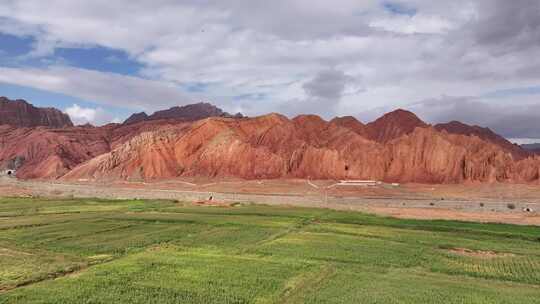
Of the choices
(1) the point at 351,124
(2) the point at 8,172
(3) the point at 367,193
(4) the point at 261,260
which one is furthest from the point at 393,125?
(2) the point at 8,172

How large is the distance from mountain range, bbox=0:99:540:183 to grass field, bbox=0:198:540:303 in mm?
37588

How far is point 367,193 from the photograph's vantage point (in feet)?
249

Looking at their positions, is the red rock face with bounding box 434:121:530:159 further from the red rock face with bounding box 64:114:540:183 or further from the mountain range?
the red rock face with bounding box 64:114:540:183

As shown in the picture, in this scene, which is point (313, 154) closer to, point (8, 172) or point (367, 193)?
point (367, 193)

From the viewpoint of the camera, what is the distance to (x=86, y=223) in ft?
149

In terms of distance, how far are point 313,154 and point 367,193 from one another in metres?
18.5

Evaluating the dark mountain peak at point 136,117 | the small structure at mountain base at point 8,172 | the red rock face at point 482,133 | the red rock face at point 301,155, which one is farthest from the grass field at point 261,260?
the dark mountain peak at point 136,117

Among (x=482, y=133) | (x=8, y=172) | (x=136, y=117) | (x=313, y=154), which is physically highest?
(x=136, y=117)

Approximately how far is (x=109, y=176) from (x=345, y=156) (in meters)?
47.4

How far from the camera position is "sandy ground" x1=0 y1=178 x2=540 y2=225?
5998cm

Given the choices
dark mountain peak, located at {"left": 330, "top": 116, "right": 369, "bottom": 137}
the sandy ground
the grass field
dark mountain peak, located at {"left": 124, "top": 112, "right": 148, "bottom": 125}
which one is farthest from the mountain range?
dark mountain peak, located at {"left": 124, "top": 112, "right": 148, "bottom": 125}

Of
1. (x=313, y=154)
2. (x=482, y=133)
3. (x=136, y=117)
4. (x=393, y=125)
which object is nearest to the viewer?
(x=313, y=154)

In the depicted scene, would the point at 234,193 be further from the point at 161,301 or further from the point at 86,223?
the point at 161,301

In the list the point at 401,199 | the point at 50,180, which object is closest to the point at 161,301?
the point at 401,199
